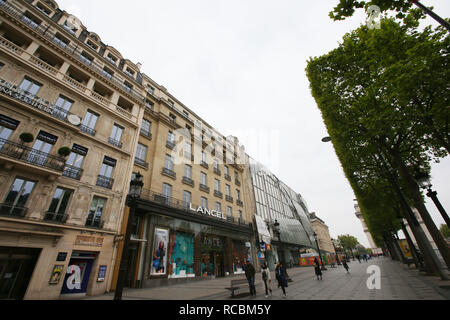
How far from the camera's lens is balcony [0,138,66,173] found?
33.9 ft

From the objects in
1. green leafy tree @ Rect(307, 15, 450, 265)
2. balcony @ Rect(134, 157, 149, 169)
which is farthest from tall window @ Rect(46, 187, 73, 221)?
green leafy tree @ Rect(307, 15, 450, 265)

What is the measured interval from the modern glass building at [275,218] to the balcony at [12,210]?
924 inches

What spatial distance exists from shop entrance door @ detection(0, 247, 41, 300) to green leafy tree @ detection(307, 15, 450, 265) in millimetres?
18862

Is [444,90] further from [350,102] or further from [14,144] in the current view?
[14,144]

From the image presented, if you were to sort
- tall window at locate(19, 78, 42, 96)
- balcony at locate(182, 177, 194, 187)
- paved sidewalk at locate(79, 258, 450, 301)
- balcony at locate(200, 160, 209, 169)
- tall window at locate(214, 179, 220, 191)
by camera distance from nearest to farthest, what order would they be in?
1. paved sidewalk at locate(79, 258, 450, 301)
2. tall window at locate(19, 78, 42, 96)
3. balcony at locate(182, 177, 194, 187)
4. balcony at locate(200, 160, 209, 169)
5. tall window at locate(214, 179, 220, 191)

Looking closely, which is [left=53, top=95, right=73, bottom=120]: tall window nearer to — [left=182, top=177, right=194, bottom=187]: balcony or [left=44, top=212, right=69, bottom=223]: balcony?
[left=44, top=212, right=69, bottom=223]: balcony

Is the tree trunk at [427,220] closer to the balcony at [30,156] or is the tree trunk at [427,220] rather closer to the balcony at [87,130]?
the balcony at [30,156]

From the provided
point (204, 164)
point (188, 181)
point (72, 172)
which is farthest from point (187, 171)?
point (72, 172)

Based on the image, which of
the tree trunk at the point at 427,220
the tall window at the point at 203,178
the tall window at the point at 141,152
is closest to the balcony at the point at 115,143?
the tall window at the point at 141,152

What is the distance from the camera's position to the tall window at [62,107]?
42.8ft

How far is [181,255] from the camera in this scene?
16641 mm

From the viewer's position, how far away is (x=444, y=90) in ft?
26.9

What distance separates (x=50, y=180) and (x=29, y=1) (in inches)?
613

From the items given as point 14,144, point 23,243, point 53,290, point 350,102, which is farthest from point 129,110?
point 350,102
